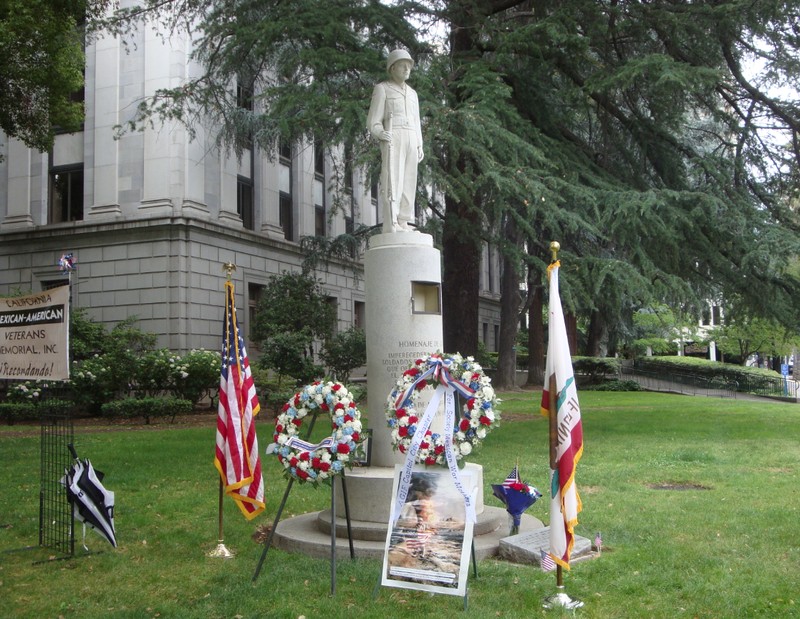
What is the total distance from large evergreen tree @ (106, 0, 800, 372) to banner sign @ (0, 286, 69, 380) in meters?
6.99

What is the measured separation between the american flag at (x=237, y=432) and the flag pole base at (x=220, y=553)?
1.18 ft

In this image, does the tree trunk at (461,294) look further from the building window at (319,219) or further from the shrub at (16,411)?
the building window at (319,219)

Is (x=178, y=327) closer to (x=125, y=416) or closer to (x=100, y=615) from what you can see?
(x=125, y=416)

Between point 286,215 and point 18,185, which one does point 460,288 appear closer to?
point 286,215

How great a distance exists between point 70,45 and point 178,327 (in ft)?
34.0

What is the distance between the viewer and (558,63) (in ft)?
55.5

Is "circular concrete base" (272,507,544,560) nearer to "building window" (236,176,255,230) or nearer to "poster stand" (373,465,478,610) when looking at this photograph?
"poster stand" (373,465,478,610)

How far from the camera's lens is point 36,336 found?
7.67 meters

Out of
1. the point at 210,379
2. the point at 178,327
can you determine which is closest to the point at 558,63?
the point at 210,379

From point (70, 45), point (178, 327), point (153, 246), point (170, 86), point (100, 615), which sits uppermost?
point (170, 86)

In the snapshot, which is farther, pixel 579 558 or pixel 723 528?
pixel 723 528

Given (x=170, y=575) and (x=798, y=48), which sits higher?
(x=798, y=48)

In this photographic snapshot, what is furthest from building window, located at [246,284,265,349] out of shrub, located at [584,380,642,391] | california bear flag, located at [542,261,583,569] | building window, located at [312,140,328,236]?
california bear flag, located at [542,261,583,569]

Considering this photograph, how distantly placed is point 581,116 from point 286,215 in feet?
58.6
